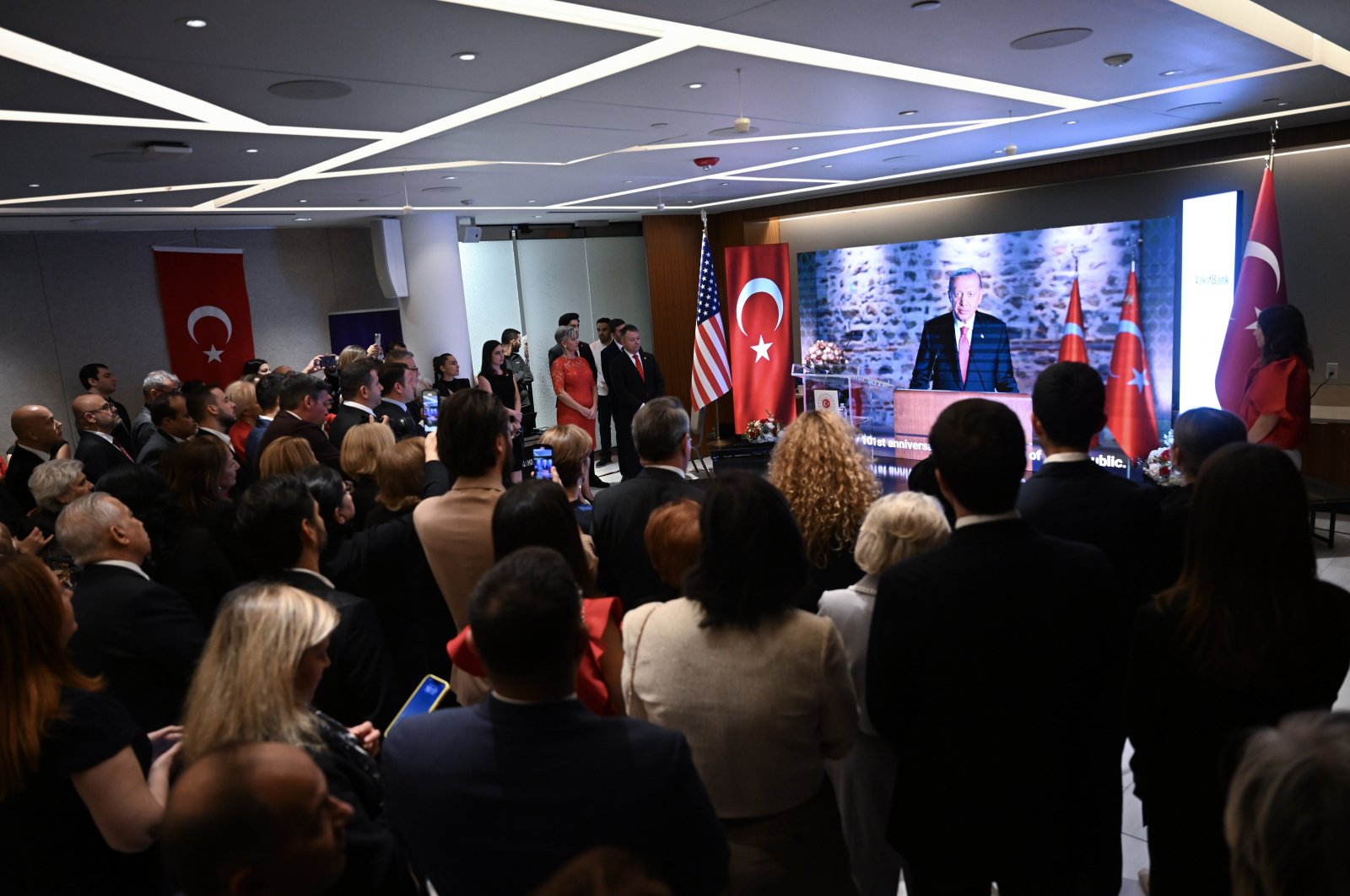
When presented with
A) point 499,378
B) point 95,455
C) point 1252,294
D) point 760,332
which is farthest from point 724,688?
point 760,332

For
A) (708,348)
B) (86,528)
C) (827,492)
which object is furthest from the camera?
(708,348)

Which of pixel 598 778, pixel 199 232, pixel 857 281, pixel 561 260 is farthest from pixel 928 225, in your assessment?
pixel 598 778

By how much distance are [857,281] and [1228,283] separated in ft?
13.7

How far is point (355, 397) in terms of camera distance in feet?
17.5

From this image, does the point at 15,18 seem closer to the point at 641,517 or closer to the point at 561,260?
the point at 641,517

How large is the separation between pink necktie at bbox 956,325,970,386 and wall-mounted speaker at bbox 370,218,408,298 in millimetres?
6359

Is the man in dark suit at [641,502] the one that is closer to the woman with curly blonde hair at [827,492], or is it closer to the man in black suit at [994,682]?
the woman with curly blonde hair at [827,492]

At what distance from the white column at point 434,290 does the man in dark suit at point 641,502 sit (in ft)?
24.1

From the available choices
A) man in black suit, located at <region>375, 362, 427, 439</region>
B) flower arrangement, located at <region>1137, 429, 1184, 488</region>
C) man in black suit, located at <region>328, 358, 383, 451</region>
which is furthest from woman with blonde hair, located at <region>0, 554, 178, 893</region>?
flower arrangement, located at <region>1137, 429, 1184, 488</region>

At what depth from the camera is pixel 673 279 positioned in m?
12.3

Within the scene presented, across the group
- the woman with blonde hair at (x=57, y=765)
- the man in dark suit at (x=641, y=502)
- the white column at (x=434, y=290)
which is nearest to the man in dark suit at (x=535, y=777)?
the woman with blonde hair at (x=57, y=765)

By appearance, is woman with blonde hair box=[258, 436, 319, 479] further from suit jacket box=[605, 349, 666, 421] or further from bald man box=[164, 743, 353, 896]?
suit jacket box=[605, 349, 666, 421]

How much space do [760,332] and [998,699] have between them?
8.11 m

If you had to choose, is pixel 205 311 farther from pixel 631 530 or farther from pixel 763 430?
pixel 631 530
